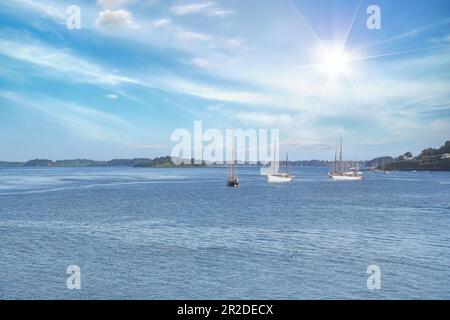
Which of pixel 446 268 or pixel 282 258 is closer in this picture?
pixel 446 268

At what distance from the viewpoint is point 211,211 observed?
62000mm

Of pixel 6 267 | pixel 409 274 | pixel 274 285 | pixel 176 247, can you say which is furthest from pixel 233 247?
pixel 6 267

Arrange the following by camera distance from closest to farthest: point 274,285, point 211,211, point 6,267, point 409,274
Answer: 1. point 274,285
2. point 409,274
3. point 6,267
4. point 211,211

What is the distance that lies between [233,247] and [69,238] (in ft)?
48.3

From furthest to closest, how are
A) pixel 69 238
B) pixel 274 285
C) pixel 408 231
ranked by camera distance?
pixel 408 231 < pixel 69 238 < pixel 274 285

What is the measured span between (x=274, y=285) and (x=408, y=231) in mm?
24823
